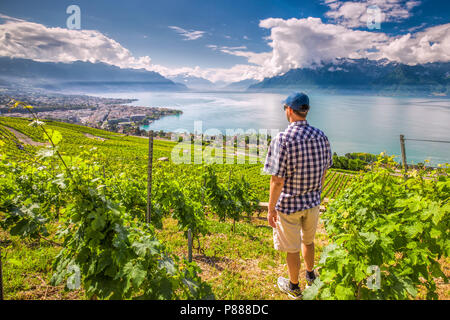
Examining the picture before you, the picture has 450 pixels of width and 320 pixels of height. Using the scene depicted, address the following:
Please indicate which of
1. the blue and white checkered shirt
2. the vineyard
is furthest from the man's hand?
the vineyard

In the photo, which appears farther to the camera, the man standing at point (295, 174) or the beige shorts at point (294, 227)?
the beige shorts at point (294, 227)

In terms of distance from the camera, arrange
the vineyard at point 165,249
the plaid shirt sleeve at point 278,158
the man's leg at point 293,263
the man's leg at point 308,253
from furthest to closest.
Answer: the man's leg at point 308,253
the man's leg at point 293,263
the plaid shirt sleeve at point 278,158
the vineyard at point 165,249

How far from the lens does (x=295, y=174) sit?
2361mm

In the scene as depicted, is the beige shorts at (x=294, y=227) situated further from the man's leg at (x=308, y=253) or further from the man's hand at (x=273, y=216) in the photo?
the man's leg at (x=308, y=253)

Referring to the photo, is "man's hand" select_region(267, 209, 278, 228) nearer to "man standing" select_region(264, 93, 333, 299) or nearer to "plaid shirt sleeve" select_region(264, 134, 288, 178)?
"man standing" select_region(264, 93, 333, 299)

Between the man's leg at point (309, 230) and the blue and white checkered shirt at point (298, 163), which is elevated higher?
the blue and white checkered shirt at point (298, 163)

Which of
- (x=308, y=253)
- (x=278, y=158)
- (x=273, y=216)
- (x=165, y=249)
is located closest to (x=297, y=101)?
(x=278, y=158)

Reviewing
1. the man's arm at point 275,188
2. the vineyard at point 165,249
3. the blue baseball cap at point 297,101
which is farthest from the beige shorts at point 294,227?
the blue baseball cap at point 297,101

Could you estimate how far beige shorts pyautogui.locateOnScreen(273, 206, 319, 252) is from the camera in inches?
97.5

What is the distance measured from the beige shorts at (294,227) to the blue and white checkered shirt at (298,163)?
9 centimetres

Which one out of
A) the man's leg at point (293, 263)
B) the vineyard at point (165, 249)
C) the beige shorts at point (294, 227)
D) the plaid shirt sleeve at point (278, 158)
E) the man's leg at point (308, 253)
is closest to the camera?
the vineyard at point (165, 249)

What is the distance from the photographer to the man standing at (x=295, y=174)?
231cm

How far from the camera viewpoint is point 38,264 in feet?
11.5
